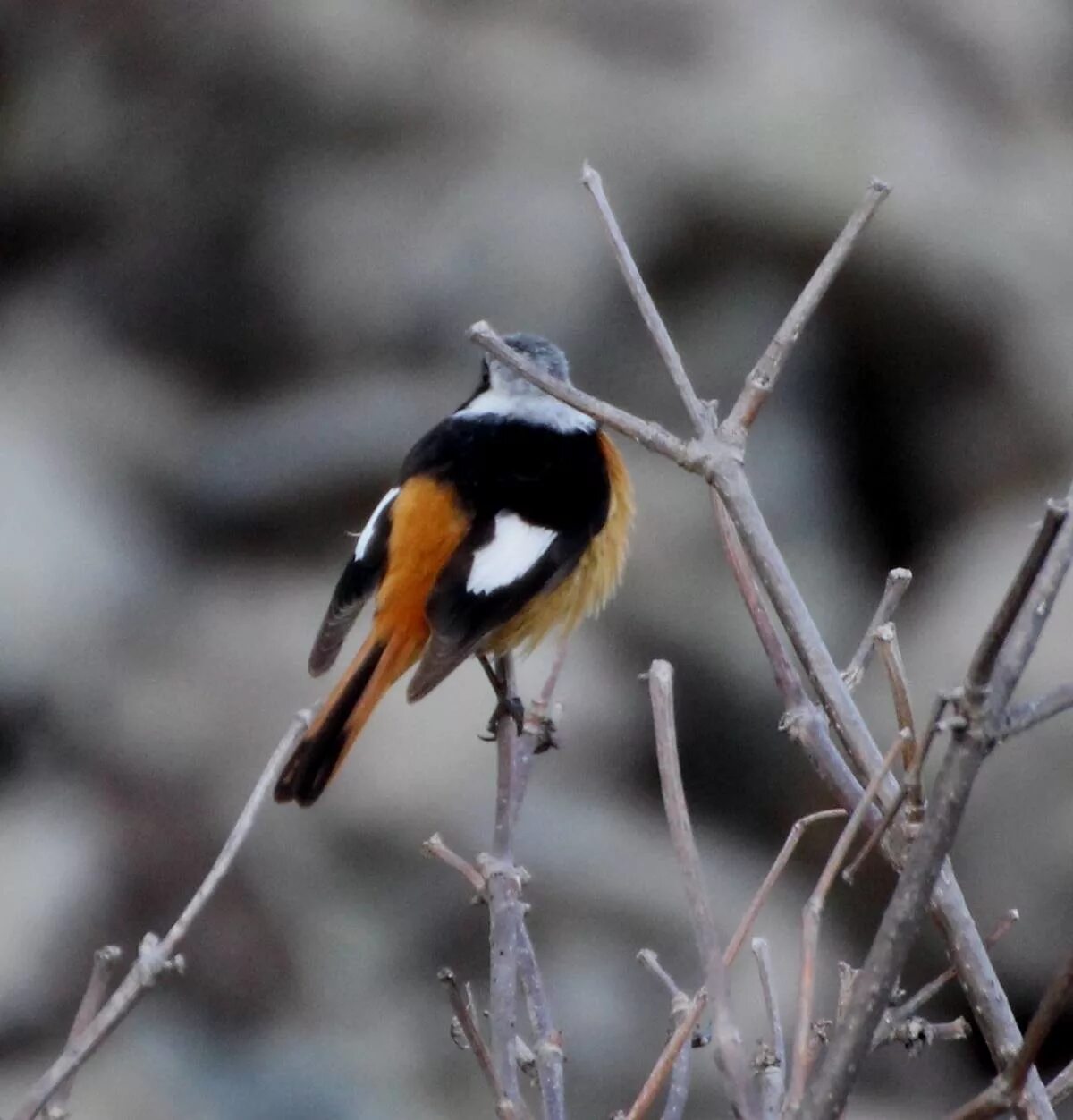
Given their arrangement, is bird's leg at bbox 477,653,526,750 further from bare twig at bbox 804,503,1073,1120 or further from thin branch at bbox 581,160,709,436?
bare twig at bbox 804,503,1073,1120

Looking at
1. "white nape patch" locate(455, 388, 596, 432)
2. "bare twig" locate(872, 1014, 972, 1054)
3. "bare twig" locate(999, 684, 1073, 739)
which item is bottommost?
"bare twig" locate(872, 1014, 972, 1054)

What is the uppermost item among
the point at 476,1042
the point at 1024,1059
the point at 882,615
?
the point at 882,615

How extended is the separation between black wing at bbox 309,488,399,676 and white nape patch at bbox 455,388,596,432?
0.45 meters

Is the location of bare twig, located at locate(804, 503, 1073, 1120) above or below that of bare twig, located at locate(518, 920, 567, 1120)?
above

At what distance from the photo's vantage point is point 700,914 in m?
1.56

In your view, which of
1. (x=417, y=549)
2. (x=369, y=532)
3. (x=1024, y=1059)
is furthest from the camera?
(x=369, y=532)

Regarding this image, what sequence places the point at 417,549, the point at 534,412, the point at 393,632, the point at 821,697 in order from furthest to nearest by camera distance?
1. the point at 534,412
2. the point at 417,549
3. the point at 393,632
4. the point at 821,697

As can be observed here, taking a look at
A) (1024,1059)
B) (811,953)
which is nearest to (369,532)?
(811,953)

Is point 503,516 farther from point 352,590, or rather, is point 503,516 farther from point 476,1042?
point 476,1042

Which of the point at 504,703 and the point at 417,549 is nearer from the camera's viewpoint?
the point at 504,703

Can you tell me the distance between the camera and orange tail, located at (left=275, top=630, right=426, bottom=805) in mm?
3166

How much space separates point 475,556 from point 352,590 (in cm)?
28

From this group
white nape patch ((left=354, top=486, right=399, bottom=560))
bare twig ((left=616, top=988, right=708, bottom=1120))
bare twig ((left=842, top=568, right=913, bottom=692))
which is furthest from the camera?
white nape patch ((left=354, top=486, right=399, bottom=560))

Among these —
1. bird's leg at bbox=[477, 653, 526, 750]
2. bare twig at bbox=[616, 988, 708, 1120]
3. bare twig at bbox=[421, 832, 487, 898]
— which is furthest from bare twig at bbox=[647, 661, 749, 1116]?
bird's leg at bbox=[477, 653, 526, 750]
